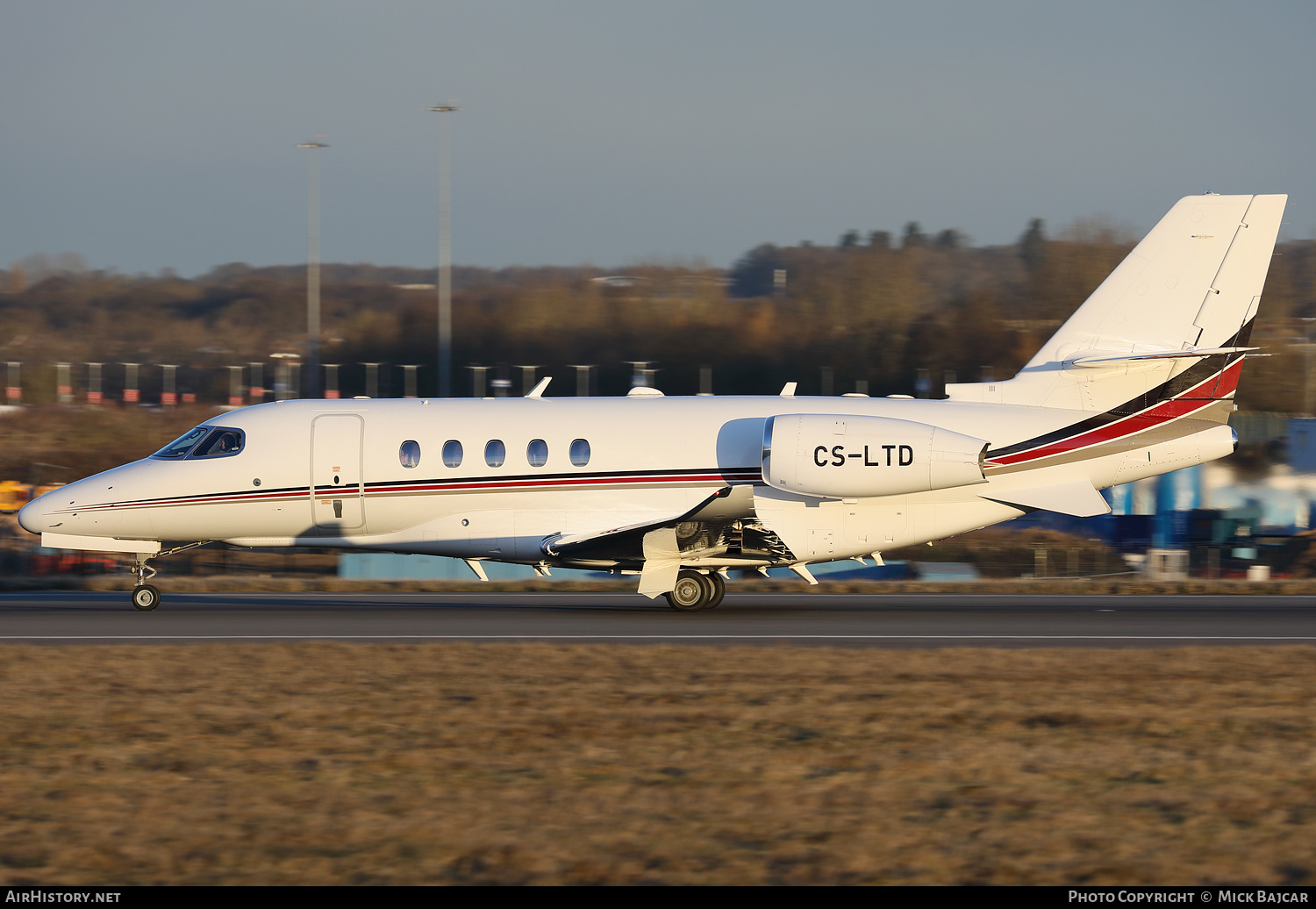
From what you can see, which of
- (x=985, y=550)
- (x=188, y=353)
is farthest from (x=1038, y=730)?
(x=188, y=353)

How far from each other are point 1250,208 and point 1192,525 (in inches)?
461

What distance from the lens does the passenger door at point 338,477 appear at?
1933 centimetres

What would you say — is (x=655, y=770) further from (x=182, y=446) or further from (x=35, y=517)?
(x=35, y=517)

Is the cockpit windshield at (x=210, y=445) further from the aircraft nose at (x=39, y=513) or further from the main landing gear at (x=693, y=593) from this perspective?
the main landing gear at (x=693, y=593)

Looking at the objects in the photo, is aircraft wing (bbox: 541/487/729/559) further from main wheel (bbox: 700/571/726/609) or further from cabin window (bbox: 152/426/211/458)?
cabin window (bbox: 152/426/211/458)

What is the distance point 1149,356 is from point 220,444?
45.2ft

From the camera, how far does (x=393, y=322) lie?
3722 cm

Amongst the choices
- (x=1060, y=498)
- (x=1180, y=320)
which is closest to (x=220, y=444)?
(x=1060, y=498)

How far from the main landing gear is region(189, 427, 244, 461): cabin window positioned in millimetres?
6957

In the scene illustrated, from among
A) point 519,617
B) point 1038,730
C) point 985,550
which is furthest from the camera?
point 985,550

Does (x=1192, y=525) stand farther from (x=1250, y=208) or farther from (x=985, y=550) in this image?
(x=1250, y=208)

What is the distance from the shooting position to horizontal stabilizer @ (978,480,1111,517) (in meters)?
18.5

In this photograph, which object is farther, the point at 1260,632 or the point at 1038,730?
the point at 1260,632

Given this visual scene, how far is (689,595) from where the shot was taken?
19.1 metres
